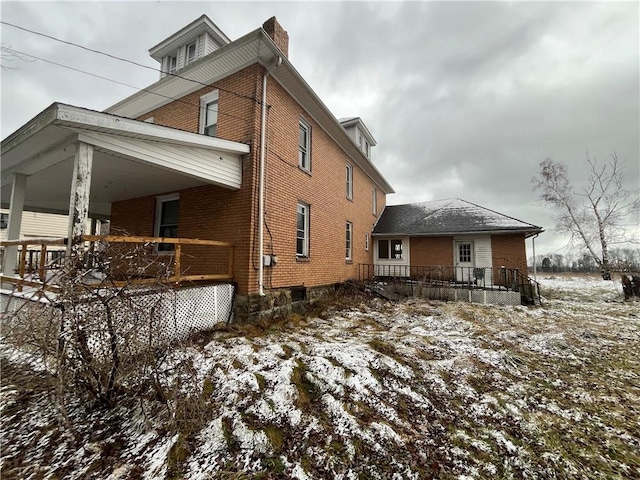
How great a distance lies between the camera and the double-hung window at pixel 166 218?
7.92 metres

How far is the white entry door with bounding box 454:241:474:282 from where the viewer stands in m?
14.2

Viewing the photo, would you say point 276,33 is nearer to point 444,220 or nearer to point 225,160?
point 225,160

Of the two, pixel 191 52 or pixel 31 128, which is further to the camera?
pixel 191 52

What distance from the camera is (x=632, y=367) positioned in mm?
4332

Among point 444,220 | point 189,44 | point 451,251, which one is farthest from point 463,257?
point 189,44

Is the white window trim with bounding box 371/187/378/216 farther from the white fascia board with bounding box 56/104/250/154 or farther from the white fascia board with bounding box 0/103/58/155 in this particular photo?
the white fascia board with bounding box 0/103/58/155

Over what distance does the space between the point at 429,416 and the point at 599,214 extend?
2878 centimetres

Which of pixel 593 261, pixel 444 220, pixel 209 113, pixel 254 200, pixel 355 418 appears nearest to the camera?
pixel 355 418

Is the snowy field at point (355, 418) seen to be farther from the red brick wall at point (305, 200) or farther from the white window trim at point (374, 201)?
the white window trim at point (374, 201)

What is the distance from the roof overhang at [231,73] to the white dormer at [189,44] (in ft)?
5.48

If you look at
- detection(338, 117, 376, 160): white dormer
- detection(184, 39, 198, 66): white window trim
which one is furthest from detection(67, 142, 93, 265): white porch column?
detection(338, 117, 376, 160): white dormer

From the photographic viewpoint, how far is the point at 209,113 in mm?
7738

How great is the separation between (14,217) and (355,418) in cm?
820

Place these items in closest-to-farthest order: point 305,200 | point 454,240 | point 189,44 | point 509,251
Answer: point 305,200 < point 189,44 < point 509,251 < point 454,240
